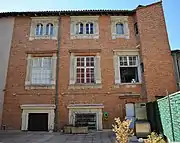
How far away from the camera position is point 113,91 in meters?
12.7

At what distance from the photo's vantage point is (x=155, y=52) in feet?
42.4

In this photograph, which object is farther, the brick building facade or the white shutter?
the white shutter

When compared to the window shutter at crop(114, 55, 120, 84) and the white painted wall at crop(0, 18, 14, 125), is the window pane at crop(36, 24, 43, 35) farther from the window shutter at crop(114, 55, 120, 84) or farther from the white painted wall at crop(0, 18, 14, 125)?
the window shutter at crop(114, 55, 120, 84)

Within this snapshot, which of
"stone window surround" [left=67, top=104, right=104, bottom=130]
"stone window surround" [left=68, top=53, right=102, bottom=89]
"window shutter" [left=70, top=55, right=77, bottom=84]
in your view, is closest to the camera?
"stone window surround" [left=67, top=104, right=104, bottom=130]

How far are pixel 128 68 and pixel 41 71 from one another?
618 centimetres

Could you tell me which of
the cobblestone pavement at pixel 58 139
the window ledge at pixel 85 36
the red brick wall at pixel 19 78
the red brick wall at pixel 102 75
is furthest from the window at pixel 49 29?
the cobblestone pavement at pixel 58 139

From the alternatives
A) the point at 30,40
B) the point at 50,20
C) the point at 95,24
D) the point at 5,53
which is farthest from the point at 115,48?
the point at 5,53

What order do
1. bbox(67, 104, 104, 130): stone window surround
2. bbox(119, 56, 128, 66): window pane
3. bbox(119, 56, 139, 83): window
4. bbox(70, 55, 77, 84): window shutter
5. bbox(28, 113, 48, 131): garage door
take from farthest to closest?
bbox(119, 56, 128, 66): window pane
bbox(119, 56, 139, 83): window
bbox(70, 55, 77, 84): window shutter
bbox(28, 113, 48, 131): garage door
bbox(67, 104, 104, 130): stone window surround

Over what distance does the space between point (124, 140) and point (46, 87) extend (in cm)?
894

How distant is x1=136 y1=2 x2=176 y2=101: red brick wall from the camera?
12.3 metres

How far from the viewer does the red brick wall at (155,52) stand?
12305 millimetres

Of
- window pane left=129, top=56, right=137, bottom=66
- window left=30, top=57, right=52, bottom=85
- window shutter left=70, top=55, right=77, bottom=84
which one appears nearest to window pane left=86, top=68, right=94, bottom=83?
window shutter left=70, top=55, right=77, bottom=84

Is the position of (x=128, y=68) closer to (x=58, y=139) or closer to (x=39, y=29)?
(x=58, y=139)

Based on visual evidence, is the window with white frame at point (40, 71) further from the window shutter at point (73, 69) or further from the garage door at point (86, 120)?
the garage door at point (86, 120)
